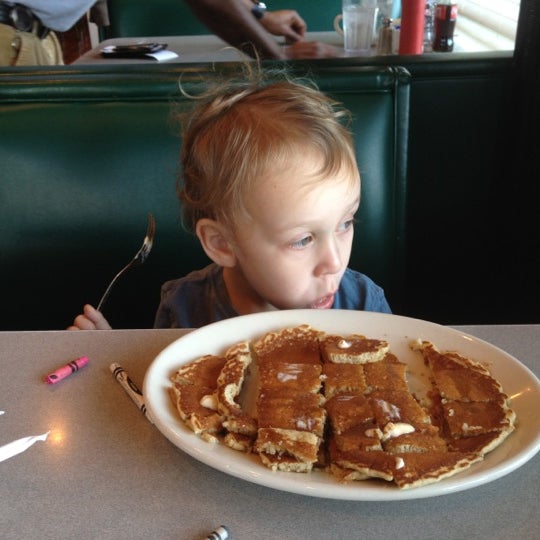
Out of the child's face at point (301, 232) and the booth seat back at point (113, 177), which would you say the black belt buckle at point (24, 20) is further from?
the child's face at point (301, 232)

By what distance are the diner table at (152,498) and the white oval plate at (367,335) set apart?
3 centimetres

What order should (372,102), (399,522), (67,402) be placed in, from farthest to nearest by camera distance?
(372,102), (67,402), (399,522)

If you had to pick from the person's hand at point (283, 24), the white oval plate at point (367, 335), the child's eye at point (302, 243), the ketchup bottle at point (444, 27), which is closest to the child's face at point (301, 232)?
the child's eye at point (302, 243)

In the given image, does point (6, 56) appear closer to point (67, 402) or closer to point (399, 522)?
point (67, 402)

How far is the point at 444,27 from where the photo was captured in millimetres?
2680

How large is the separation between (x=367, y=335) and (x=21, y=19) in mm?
2668

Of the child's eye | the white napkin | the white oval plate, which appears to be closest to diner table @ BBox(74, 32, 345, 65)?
the child's eye

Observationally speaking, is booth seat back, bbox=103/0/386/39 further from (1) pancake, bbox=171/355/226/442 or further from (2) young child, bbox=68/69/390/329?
(1) pancake, bbox=171/355/226/442

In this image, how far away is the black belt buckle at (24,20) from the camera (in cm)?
301

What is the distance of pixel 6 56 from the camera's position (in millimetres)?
2980

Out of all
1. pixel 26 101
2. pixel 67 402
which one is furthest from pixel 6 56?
pixel 67 402

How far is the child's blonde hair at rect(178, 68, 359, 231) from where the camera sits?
1.20m

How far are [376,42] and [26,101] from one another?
5.86 ft

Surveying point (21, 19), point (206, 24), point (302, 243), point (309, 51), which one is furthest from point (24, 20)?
point (302, 243)
